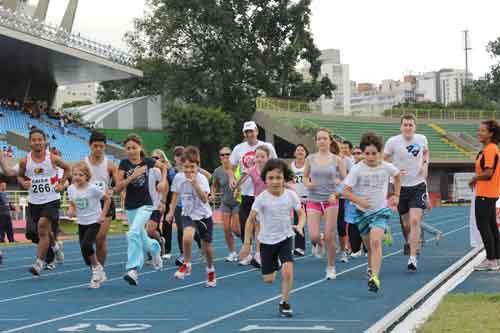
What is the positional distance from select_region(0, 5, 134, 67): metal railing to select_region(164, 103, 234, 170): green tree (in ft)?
27.4

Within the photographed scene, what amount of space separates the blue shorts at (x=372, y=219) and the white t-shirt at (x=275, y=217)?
5.50ft

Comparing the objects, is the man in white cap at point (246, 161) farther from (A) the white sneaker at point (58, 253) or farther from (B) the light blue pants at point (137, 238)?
(A) the white sneaker at point (58, 253)

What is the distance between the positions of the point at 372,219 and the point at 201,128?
48.9 meters

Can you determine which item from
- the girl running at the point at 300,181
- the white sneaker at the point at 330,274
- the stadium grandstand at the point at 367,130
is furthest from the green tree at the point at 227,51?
the white sneaker at the point at 330,274

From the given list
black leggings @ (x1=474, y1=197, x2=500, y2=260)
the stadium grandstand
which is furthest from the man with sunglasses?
the stadium grandstand

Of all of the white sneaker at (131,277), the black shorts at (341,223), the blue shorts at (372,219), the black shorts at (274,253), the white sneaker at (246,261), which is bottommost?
the white sneaker at (246,261)

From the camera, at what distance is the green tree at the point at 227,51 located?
70.0 m

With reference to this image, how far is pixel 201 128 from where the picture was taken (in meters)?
59.7

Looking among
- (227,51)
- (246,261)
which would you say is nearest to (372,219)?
(246,261)

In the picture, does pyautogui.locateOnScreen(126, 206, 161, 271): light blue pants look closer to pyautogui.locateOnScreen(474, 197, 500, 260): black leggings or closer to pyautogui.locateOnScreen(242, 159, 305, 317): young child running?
pyautogui.locateOnScreen(242, 159, 305, 317): young child running

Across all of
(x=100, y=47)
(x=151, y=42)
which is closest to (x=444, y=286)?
(x=100, y=47)

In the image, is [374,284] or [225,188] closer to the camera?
[374,284]

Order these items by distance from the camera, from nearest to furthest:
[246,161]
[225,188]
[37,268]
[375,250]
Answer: [375,250] < [37,268] < [246,161] < [225,188]

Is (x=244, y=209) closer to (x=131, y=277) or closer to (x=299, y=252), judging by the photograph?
(x=299, y=252)
